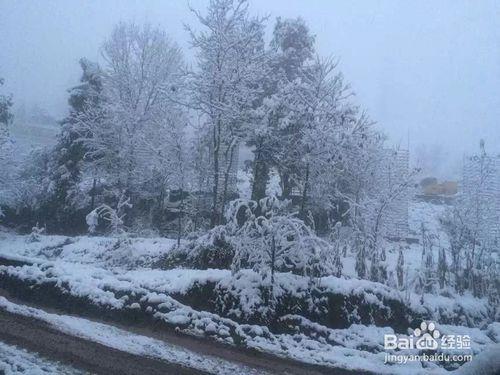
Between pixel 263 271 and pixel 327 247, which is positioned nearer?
pixel 263 271

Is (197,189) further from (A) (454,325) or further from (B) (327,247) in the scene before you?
(A) (454,325)

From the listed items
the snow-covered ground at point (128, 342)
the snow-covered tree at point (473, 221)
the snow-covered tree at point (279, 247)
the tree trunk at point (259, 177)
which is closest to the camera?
the snow-covered ground at point (128, 342)

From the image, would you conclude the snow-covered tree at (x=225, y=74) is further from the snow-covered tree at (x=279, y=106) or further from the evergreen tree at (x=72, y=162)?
the evergreen tree at (x=72, y=162)

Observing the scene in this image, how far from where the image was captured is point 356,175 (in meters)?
22.0

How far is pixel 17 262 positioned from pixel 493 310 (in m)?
13.7

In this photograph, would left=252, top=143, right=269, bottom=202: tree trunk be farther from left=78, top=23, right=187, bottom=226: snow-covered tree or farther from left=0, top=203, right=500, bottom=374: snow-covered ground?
left=0, top=203, right=500, bottom=374: snow-covered ground

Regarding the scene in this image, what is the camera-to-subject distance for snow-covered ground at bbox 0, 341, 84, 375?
6.80m

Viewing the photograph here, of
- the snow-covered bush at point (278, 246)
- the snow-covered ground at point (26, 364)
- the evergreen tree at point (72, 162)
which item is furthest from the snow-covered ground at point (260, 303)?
the evergreen tree at point (72, 162)

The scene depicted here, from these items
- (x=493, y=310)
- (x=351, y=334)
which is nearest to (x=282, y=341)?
(x=351, y=334)

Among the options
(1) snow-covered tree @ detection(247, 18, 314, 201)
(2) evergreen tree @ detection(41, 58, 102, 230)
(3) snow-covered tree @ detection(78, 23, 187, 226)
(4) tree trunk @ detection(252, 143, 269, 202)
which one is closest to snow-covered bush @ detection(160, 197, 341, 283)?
(1) snow-covered tree @ detection(247, 18, 314, 201)

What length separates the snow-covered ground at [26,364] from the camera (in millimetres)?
6805

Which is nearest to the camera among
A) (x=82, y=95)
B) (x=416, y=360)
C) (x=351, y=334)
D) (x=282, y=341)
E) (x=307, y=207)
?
(x=416, y=360)

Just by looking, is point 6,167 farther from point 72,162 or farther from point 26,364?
point 26,364

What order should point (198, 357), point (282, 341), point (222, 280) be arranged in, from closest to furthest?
1. point (198, 357)
2. point (282, 341)
3. point (222, 280)
